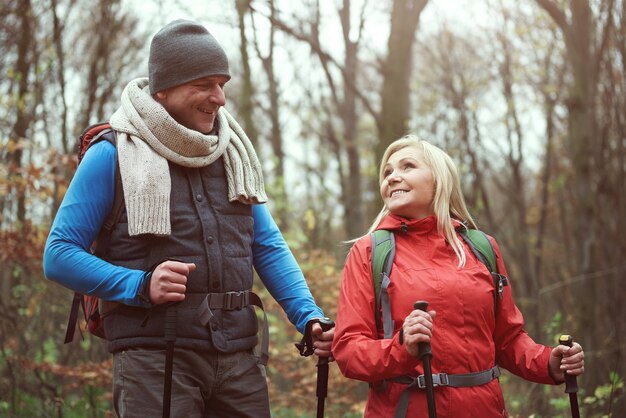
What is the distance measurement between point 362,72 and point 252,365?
23.2m

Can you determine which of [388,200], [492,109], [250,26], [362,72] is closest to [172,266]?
[388,200]

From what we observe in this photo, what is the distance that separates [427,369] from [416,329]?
0.61 ft

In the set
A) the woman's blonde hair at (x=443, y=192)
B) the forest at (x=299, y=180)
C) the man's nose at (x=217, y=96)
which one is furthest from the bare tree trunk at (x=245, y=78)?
the man's nose at (x=217, y=96)

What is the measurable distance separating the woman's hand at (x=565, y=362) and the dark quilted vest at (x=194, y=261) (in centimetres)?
130

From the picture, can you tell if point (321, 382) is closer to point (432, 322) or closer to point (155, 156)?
point (432, 322)

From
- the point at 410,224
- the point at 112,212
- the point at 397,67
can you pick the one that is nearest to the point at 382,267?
the point at 410,224

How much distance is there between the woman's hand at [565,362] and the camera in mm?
3316

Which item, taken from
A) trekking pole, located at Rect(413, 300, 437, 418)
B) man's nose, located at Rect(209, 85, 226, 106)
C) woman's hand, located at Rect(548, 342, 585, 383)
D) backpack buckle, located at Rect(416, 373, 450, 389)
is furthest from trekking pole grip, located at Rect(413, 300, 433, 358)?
man's nose, located at Rect(209, 85, 226, 106)

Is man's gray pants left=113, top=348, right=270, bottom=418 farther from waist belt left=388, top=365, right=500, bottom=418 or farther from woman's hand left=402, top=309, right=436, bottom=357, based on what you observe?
woman's hand left=402, top=309, right=436, bottom=357

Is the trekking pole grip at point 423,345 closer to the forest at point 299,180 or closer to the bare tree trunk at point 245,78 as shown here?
the forest at point 299,180

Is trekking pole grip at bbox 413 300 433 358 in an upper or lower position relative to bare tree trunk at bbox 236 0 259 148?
lower

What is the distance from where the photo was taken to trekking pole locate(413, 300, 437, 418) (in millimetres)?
3020

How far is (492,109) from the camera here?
20500 mm

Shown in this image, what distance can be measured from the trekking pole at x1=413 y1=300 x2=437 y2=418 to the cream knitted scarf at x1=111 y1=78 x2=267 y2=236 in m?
0.97
